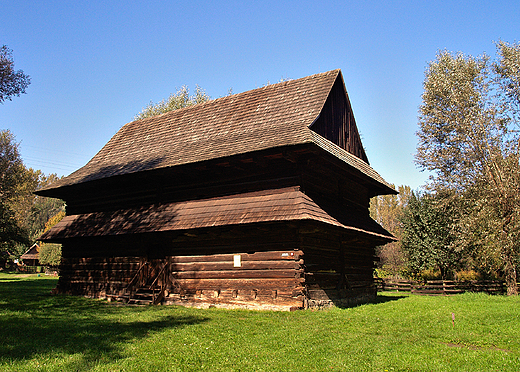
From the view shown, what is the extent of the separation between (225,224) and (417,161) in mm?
18030

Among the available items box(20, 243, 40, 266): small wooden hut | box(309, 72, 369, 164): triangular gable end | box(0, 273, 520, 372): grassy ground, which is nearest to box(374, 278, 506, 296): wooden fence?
box(309, 72, 369, 164): triangular gable end

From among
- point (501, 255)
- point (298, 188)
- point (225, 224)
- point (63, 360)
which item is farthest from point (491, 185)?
point (63, 360)

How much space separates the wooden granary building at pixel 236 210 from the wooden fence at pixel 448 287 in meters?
9.60

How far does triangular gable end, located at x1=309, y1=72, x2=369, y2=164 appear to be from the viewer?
15727 millimetres

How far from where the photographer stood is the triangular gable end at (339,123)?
15727 mm

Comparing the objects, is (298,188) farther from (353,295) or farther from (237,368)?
(237,368)

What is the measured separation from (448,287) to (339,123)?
607 inches

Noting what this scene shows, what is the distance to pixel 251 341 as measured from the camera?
7.98 meters

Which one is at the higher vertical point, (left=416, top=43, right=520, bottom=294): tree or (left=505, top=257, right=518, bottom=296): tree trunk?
(left=416, top=43, right=520, bottom=294): tree

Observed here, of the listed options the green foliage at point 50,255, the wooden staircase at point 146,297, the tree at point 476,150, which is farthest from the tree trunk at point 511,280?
the green foliage at point 50,255

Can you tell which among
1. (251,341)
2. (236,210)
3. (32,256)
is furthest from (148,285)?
(32,256)

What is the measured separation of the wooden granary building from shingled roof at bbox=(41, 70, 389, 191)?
0.26ft

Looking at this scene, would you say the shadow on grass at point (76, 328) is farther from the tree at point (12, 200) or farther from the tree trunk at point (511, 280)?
the tree trunk at point (511, 280)

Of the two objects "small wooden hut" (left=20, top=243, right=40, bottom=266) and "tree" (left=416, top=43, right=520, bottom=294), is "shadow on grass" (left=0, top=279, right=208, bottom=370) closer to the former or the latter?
"tree" (left=416, top=43, right=520, bottom=294)
